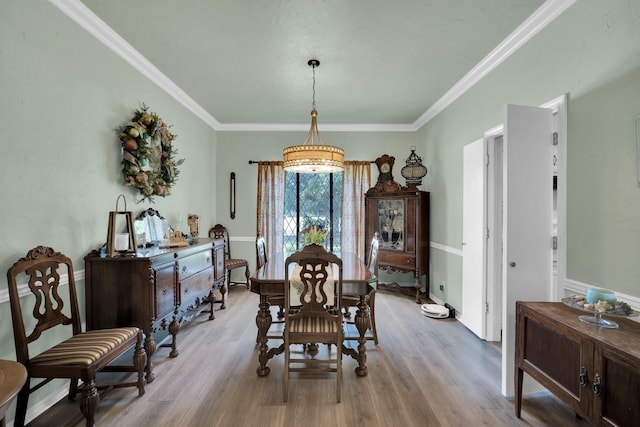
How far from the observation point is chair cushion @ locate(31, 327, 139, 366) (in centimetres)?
162

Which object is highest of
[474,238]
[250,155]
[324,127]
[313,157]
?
[324,127]

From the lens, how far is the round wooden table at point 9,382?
38.2 inches

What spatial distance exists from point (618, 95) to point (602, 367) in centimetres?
148

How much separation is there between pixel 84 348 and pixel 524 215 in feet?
9.38

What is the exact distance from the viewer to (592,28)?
186 cm

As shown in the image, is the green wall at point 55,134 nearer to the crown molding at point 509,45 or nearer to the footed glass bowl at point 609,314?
the footed glass bowl at point 609,314

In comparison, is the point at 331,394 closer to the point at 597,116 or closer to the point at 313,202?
the point at 597,116

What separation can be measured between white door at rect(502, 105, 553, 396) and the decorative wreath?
2980 millimetres

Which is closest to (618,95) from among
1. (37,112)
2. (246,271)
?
(37,112)

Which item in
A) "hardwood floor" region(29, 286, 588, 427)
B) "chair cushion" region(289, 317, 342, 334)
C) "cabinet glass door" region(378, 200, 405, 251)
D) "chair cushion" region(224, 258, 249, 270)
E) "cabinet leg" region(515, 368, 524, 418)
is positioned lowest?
"hardwood floor" region(29, 286, 588, 427)

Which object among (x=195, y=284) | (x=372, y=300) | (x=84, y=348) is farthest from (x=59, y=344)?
(x=372, y=300)

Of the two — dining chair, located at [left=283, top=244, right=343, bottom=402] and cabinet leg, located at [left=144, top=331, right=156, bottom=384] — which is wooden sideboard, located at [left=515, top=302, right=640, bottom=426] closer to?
dining chair, located at [left=283, top=244, right=343, bottom=402]

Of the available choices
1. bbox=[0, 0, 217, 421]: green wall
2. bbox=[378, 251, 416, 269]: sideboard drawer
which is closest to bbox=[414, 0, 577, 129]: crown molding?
bbox=[378, 251, 416, 269]: sideboard drawer

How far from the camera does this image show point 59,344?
1770 mm
